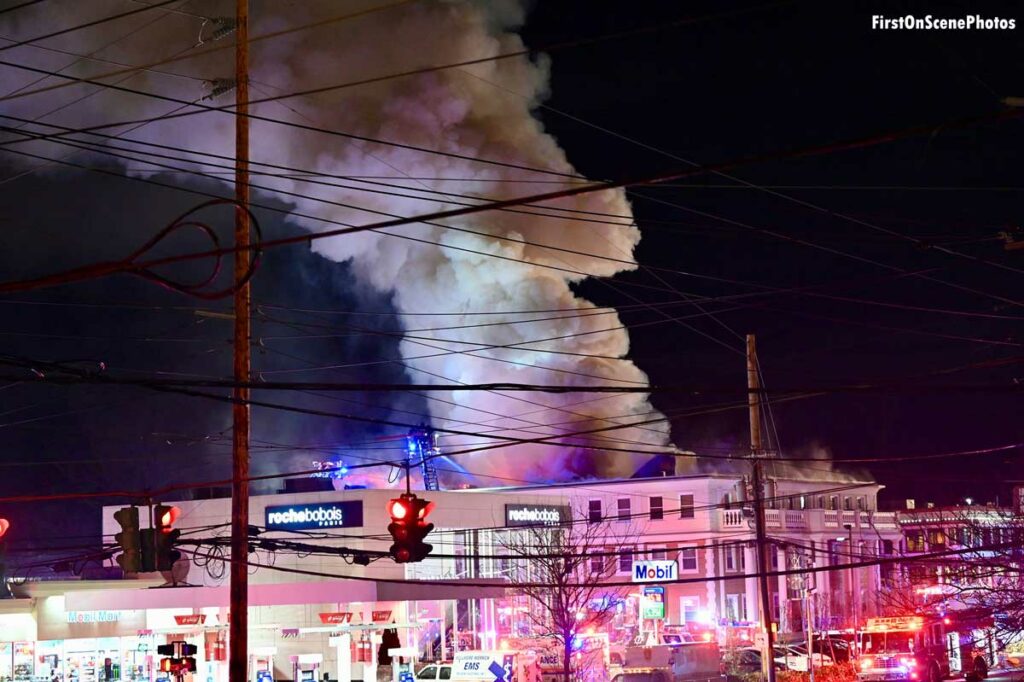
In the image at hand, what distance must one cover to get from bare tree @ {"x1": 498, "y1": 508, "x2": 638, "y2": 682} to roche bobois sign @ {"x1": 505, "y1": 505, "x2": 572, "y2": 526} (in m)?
0.65

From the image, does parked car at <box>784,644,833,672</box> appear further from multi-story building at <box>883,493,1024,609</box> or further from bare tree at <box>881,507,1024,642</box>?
bare tree at <box>881,507,1024,642</box>

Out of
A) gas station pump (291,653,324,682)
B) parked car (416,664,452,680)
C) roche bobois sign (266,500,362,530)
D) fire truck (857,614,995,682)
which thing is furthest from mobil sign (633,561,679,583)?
gas station pump (291,653,324,682)

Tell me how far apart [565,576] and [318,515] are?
15006mm

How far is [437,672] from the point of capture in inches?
1831

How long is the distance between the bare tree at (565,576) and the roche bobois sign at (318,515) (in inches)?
291

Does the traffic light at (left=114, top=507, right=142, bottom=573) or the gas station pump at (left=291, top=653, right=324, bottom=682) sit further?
the gas station pump at (left=291, top=653, right=324, bottom=682)

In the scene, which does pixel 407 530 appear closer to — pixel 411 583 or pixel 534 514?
pixel 411 583

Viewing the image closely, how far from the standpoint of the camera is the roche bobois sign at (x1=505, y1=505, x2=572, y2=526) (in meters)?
67.4

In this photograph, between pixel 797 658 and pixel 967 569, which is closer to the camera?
pixel 967 569

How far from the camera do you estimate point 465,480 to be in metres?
82.1

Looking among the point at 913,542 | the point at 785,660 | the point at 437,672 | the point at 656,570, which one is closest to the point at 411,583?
the point at 437,672

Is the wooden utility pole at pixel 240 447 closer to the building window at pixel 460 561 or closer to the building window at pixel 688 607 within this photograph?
the building window at pixel 460 561

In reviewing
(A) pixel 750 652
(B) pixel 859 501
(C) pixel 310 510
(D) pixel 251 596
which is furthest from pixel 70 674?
(B) pixel 859 501

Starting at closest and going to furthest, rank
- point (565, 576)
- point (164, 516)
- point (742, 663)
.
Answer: point (164, 516), point (565, 576), point (742, 663)
